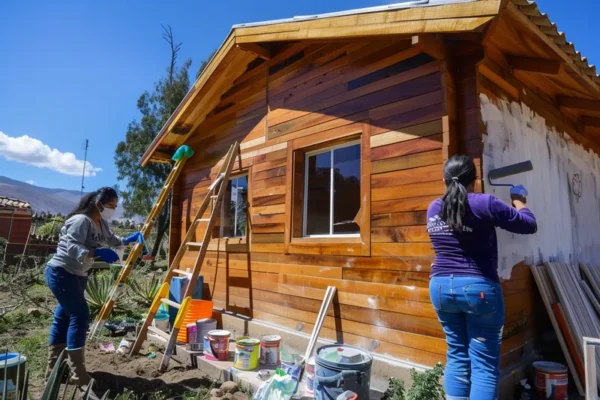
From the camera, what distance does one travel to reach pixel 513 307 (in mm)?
3438

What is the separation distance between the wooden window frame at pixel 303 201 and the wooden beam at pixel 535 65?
4.96 feet

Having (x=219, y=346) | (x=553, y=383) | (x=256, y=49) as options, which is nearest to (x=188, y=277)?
(x=219, y=346)

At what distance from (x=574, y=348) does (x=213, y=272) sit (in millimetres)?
4562

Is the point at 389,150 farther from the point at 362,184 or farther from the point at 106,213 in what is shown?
the point at 106,213

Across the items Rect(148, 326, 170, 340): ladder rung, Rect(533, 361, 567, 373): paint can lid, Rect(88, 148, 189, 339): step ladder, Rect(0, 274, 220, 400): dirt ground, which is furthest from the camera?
Rect(88, 148, 189, 339): step ladder

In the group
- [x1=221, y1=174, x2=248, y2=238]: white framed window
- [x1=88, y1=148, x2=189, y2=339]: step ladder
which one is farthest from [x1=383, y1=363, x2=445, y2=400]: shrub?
[x1=88, y1=148, x2=189, y2=339]: step ladder

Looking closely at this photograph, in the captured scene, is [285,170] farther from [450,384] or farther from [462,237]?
[450,384]

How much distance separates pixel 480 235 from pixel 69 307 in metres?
3.42

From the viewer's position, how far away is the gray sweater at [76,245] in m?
3.45

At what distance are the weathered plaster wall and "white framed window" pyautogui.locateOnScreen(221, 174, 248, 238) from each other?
132 inches

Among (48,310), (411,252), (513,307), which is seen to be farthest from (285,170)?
(48,310)

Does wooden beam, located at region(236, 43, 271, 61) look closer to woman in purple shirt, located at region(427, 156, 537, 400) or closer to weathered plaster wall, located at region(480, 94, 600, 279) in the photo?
weathered plaster wall, located at region(480, 94, 600, 279)

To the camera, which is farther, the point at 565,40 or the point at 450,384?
the point at 565,40

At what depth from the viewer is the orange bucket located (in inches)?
190
